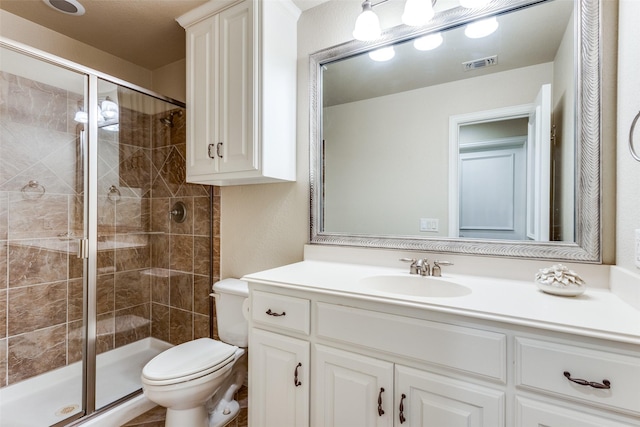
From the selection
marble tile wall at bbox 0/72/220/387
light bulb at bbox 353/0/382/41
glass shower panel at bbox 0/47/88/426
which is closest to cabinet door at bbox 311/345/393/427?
marble tile wall at bbox 0/72/220/387

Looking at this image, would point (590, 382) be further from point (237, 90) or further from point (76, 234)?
point (76, 234)

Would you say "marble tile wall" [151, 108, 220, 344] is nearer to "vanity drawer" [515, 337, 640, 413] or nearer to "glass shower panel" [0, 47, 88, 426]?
"glass shower panel" [0, 47, 88, 426]

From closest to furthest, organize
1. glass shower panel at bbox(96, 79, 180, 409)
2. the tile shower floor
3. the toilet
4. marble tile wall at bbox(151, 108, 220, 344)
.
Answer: the toilet
the tile shower floor
glass shower panel at bbox(96, 79, 180, 409)
marble tile wall at bbox(151, 108, 220, 344)

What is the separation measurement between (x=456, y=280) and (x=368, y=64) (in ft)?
3.82

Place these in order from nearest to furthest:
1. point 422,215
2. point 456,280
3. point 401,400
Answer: point 401,400 < point 456,280 < point 422,215

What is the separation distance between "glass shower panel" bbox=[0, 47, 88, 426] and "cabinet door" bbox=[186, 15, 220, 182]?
23.5 inches

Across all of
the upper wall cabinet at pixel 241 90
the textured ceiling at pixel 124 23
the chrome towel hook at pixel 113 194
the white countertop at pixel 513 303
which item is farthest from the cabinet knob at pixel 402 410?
the chrome towel hook at pixel 113 194

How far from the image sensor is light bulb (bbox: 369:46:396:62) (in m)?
1.50

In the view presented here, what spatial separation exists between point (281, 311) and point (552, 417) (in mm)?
855

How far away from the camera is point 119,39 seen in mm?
2088

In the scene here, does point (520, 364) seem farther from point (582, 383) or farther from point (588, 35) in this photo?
point (588, 35)

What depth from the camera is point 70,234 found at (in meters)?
1.81

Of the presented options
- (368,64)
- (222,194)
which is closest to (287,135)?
(368,64)

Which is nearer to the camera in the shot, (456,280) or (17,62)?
(456,280)
